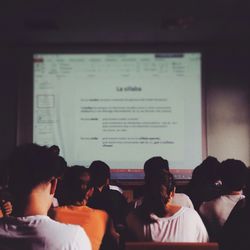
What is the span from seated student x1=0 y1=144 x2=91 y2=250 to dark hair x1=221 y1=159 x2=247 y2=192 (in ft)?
5.76

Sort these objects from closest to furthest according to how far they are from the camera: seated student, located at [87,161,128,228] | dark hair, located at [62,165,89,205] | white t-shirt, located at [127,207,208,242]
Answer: white t-shirt, located at [127,207,208,242] < dark hair, located at [62,165,89,205] < seated student, located at [87,161,128,228]

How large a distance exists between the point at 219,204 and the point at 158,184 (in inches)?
24.3

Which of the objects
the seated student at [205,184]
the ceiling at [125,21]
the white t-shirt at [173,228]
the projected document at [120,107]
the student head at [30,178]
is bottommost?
the white t-shirt at [173,228]

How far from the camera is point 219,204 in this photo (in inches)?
118

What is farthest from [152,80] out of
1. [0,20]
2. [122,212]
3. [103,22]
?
[122,212]

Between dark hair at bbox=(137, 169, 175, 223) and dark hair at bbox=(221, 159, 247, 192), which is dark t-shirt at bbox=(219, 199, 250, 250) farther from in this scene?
dark hair at bbox=(221, 159, 247, 192)

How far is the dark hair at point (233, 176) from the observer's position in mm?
3037

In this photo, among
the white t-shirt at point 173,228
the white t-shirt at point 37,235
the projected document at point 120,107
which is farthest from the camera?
the projected document at point 120,107

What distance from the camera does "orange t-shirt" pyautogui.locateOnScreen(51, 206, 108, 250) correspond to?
2.43 meters

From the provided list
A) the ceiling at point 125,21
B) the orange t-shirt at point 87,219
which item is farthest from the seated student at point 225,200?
the ceiling at point 125,21

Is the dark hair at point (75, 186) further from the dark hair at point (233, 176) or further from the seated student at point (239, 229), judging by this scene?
the dark hair at point (233, 176)

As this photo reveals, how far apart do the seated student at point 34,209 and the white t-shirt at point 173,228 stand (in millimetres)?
955

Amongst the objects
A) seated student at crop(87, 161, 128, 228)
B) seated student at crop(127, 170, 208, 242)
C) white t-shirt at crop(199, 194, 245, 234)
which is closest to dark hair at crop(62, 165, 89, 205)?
seated student at crop(127, 170, 208, 242)

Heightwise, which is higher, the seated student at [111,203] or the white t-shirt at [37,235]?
the white t-shirt at [37,235]
